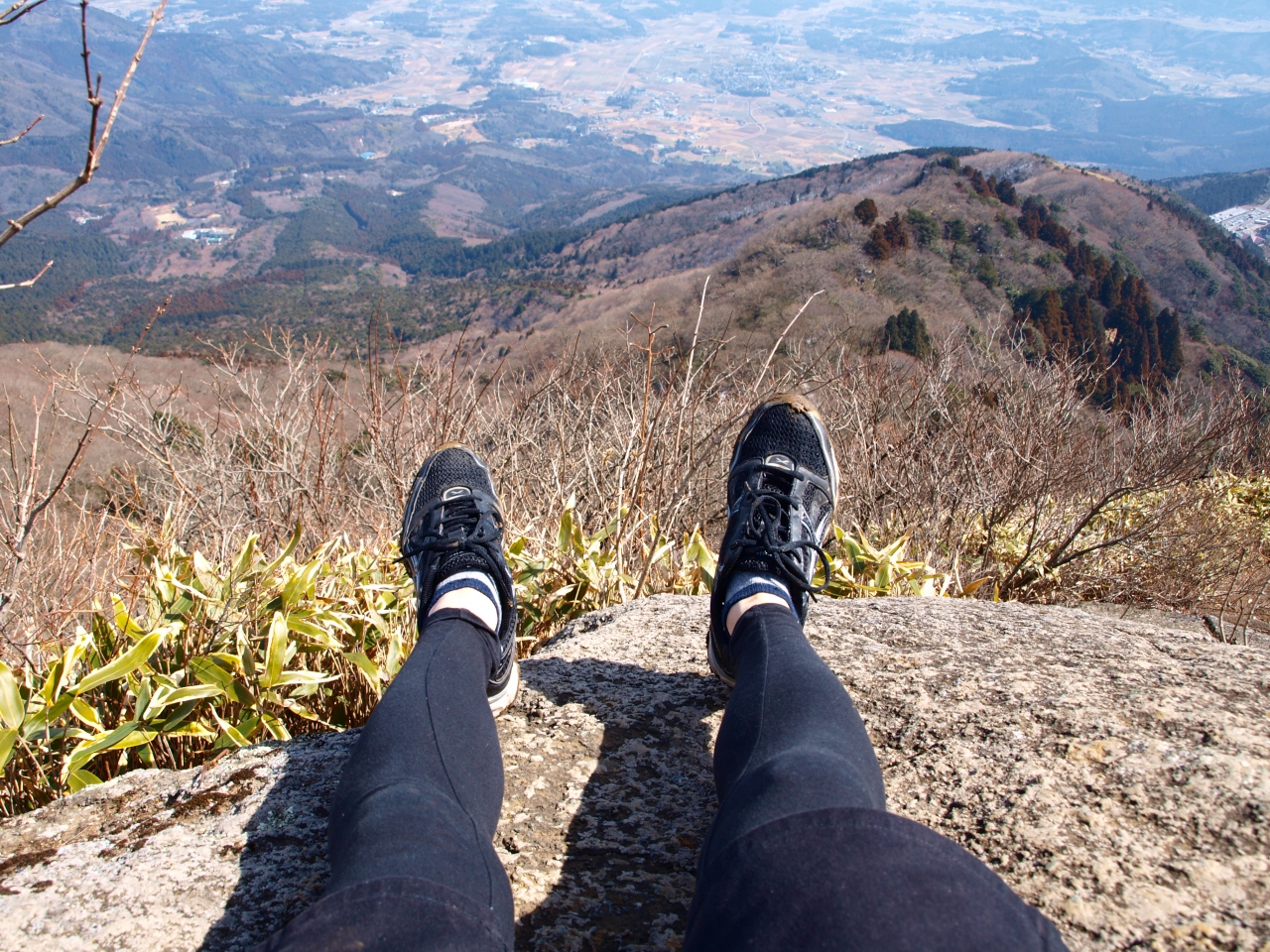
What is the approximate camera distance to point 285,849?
1.21m

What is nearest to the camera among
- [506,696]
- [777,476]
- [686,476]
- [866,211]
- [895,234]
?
[506,696]

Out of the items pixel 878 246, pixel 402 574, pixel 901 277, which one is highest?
pixel 402 574

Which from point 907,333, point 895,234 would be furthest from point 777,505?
point 895,234

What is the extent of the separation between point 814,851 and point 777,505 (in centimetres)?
126

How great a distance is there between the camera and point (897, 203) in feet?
138

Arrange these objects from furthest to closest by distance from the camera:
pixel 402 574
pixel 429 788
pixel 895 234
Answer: pixel 895 234 → pixel 402 574 → pixel 429 788

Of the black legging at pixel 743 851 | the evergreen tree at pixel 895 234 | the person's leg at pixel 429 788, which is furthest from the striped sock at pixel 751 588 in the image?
the evergreen tree at pixel 895 234

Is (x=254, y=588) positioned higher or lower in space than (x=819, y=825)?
lower

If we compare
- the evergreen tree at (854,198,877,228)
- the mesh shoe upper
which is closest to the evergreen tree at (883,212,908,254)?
the evergreen tree at (854,198,877,228)

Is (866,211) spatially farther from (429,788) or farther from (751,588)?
(429,788)

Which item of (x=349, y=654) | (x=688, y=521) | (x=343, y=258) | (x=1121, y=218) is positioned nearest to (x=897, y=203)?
(x=1121, y=218)

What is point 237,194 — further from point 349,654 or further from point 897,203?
point 349,654

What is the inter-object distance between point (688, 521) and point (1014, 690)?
2710 millimetres

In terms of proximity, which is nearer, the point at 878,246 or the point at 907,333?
the point at 907,333
